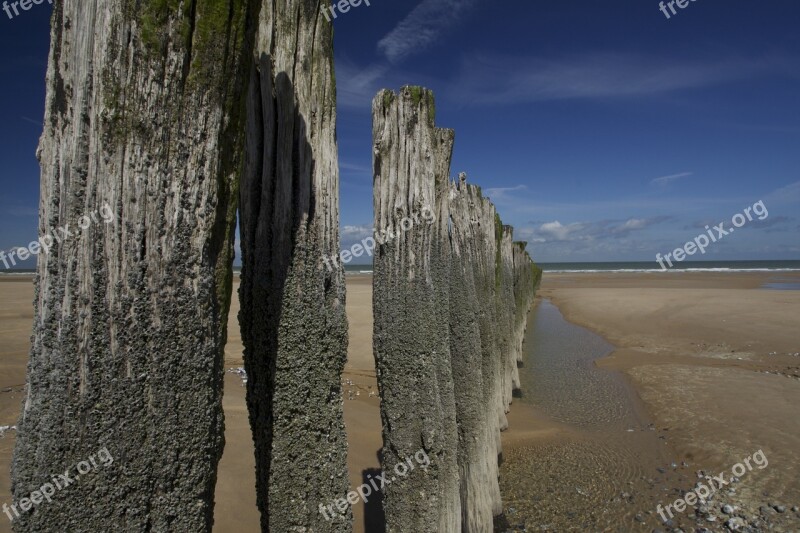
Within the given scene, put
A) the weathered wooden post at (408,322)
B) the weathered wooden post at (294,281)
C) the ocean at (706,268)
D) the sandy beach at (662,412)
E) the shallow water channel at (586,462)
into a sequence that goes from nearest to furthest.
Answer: the weathered wooden post at (294,281) → the weathered wooden post at (408,322) → the shallow water channel at (586,462) → the sandy beach at (662,412) → the ocean at (706,268)

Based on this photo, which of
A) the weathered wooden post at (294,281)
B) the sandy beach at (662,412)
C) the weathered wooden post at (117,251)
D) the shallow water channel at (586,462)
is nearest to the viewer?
the weathered wooden post at (117,251)

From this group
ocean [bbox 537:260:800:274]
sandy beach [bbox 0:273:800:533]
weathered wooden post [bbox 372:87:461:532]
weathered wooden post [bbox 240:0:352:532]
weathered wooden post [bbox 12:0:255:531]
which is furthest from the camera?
ocean [bbox 537:260:800:274]

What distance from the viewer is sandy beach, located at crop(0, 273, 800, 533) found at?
595cm

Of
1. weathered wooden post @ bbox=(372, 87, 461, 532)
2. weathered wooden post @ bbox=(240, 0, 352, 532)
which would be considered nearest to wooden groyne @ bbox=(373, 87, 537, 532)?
weathered wooden post @ bbox=(372, 87, 461, 532)

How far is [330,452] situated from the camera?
7.77ft

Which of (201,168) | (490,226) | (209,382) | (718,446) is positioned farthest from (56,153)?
(718,446)

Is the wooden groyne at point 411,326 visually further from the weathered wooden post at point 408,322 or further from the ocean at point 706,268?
the ocean at point 706,268

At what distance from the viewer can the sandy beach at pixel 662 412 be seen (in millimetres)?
5949

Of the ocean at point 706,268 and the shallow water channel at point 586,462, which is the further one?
the ocean at point 706,268

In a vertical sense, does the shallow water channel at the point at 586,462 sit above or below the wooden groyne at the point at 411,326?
below

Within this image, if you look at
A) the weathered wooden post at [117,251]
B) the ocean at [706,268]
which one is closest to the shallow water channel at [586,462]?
the weathered wooden post at [117,251]

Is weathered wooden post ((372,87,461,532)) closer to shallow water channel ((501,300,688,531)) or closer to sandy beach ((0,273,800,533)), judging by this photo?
sandy beach ((0,273,800,533))

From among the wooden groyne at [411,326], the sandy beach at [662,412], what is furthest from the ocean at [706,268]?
the wooden groyne at [411,326]

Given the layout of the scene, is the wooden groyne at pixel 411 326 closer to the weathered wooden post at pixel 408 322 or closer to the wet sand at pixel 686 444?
the weathered wooden post at pixel 408 322
